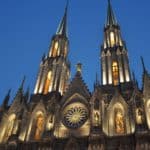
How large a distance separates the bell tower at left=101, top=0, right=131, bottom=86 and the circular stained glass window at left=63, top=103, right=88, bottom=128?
5.15 m

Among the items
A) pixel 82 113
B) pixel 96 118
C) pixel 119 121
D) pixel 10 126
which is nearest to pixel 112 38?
pixel 82 113

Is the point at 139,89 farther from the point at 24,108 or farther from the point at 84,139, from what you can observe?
the point at 24,108

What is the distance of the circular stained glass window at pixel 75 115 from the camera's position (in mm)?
31469

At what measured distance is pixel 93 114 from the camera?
30.4m

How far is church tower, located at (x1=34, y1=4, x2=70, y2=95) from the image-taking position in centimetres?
3797

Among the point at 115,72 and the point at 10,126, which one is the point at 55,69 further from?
the point at 10,126

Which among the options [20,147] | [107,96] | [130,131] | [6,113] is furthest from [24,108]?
[130,131]

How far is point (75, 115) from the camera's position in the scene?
1272 inches

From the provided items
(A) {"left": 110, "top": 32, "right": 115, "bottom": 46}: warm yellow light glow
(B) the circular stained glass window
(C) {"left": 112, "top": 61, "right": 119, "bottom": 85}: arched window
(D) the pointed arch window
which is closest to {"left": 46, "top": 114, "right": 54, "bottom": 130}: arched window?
(B) the circular stained glass window

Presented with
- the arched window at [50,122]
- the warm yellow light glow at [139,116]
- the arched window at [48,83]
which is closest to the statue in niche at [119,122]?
the warm yellow light glow at [139,116]

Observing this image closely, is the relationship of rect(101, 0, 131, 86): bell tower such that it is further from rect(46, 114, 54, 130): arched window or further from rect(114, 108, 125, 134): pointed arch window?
rect(46, 114, 54, 130): arched window

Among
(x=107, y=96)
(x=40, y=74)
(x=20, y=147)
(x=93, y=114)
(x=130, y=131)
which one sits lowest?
(x=20, y=147)

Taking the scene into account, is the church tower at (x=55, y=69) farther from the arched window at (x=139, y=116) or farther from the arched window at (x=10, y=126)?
the arched window at (x=139, y=116)

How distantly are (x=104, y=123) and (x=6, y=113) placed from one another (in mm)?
12795
